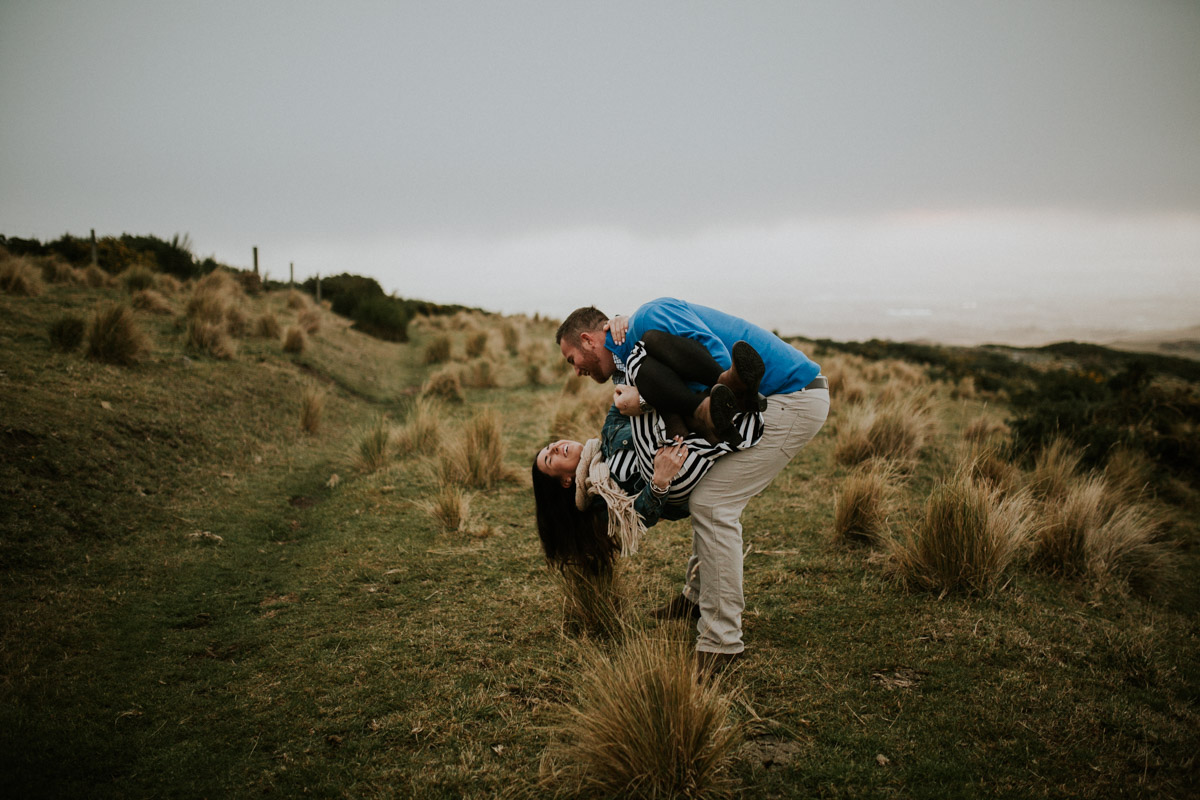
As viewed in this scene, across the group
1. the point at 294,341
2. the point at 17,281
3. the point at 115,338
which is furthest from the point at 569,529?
the point at 17,281

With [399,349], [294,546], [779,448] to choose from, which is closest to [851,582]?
[779,448]

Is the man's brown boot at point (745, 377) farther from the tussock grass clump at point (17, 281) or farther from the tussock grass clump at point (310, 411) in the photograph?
the tussock grass clump at point (17, 281)

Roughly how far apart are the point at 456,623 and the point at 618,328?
214 cm

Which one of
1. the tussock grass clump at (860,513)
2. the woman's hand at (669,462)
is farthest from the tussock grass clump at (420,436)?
the woman's hand at (669,462)

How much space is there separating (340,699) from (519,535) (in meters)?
2.38

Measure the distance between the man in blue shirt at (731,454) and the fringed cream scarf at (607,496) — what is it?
307 millimetres

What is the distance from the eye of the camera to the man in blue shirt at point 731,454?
111 inches

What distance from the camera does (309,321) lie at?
1425cm

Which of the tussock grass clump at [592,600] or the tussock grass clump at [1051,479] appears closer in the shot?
the tussock grass clump at [592,600]

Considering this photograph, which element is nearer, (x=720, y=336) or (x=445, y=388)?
(x=720, y=336)

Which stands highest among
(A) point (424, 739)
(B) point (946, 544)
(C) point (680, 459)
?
(C) point (680, 459)

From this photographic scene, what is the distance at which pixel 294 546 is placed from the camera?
16.7ft

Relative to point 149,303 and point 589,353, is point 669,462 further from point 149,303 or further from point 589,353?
point 149,303

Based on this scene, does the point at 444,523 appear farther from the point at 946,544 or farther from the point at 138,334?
the point at 138,334
